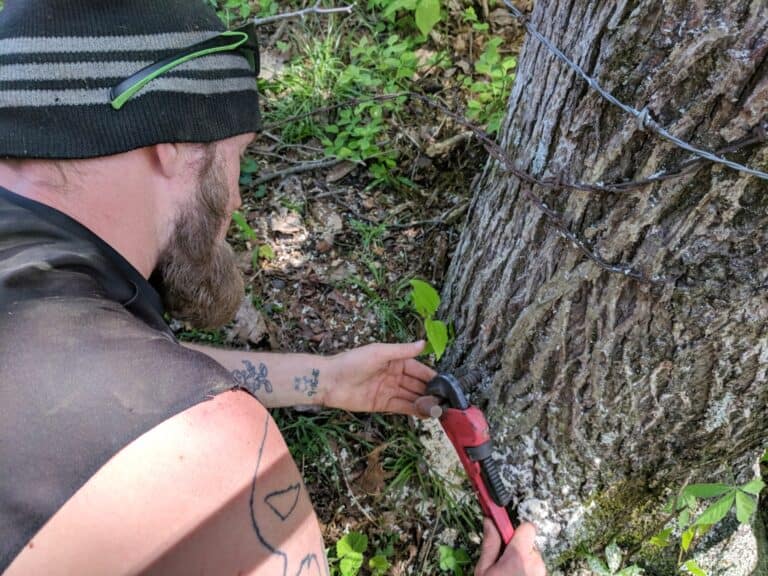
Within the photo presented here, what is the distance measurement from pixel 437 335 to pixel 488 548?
0.79 meters

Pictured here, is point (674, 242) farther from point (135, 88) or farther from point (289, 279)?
point (289, 279)

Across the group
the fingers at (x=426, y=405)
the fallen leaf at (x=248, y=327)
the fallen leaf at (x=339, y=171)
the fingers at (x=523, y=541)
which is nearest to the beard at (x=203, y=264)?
the fallen leaf at (x=248, y=327)

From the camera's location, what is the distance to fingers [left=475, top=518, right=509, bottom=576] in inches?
84.2

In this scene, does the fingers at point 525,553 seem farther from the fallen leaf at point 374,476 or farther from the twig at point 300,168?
the twig at point 300,168

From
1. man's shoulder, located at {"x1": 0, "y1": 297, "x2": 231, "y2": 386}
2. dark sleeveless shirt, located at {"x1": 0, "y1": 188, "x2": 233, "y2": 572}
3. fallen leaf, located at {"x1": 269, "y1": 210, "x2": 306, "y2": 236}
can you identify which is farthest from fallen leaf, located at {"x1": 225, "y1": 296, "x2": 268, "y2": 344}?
man's shoulder, located at {"x1": 0, "y1": 297, "x2": 231, "y2": 386}

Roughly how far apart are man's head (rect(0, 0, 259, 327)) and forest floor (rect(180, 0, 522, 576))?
1.04 meters

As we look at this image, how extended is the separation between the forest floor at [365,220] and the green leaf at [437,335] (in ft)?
1.50

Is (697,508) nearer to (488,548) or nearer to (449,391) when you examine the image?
(488,548)

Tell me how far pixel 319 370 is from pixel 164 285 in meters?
0.67

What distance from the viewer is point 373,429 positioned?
256 cm

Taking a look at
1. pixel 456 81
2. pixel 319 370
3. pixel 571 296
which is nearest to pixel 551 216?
pixel 571 296

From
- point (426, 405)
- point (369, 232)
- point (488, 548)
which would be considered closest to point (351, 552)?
point (488, 548)

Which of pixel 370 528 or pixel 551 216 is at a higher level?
pixel 551 216

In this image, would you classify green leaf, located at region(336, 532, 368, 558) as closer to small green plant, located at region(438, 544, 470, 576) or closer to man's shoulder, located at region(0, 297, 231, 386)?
small green plant, located at region(438, 544, 470, 576)
